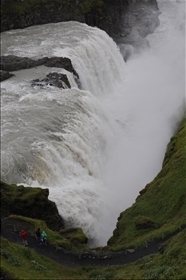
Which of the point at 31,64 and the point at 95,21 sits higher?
the point at 95,21

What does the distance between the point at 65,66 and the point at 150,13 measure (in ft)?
181

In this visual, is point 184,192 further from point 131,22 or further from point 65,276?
point 131,22

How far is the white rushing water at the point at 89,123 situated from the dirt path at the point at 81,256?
6.10 metres

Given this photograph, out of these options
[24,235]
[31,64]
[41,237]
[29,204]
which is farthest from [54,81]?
[24,235]

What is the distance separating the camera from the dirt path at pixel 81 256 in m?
26.8

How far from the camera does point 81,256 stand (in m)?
27.5

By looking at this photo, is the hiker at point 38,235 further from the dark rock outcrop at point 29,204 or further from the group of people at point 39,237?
the dark rock outcrop at point 29,204

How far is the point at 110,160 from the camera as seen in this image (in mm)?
47000

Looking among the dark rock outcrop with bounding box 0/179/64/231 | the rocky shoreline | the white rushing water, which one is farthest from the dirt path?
the rocky shoreline

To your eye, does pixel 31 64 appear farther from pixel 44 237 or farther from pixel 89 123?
pixel 44 237

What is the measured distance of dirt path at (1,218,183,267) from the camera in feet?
87.9

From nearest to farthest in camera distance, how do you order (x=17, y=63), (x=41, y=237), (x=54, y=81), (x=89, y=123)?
1. (x=41, y=237)
2. (x=89, y=123)
3. (x=54, y=81)
4. (x=17, y=63)

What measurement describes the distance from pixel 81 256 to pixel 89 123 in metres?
21.0

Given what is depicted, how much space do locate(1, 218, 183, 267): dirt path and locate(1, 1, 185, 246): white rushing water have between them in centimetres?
610
